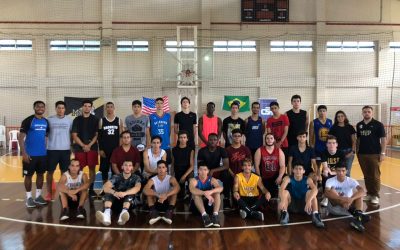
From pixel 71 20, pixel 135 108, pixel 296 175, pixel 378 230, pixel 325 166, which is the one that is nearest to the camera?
pixel 378 230

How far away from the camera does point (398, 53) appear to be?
16703 millimetres

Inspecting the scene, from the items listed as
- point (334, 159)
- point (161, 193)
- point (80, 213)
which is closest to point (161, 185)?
point (161, 193)

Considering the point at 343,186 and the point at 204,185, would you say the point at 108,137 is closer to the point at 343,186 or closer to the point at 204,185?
the point at 204,185

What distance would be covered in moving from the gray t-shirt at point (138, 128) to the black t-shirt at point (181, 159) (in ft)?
2.62

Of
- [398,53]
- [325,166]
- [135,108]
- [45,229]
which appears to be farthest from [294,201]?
[398,53]

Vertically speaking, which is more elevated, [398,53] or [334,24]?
[334,24]

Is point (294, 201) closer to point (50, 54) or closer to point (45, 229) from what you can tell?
point (45, 229)

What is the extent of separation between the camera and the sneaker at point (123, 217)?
15.8 ft

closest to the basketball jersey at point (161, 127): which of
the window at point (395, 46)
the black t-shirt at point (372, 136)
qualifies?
the black t-shirt at point (372, 136)

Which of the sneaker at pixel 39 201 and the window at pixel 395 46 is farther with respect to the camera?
the window at pixel 395 46

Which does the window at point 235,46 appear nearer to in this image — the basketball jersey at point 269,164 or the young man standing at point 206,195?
the basketball jersey at point 269,164

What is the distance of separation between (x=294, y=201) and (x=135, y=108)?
3.04 metres

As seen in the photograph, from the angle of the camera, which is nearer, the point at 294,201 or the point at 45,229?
the point at 45,229

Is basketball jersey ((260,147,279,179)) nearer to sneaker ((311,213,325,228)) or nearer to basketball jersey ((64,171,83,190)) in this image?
sneaker ((311,213,325,228))
